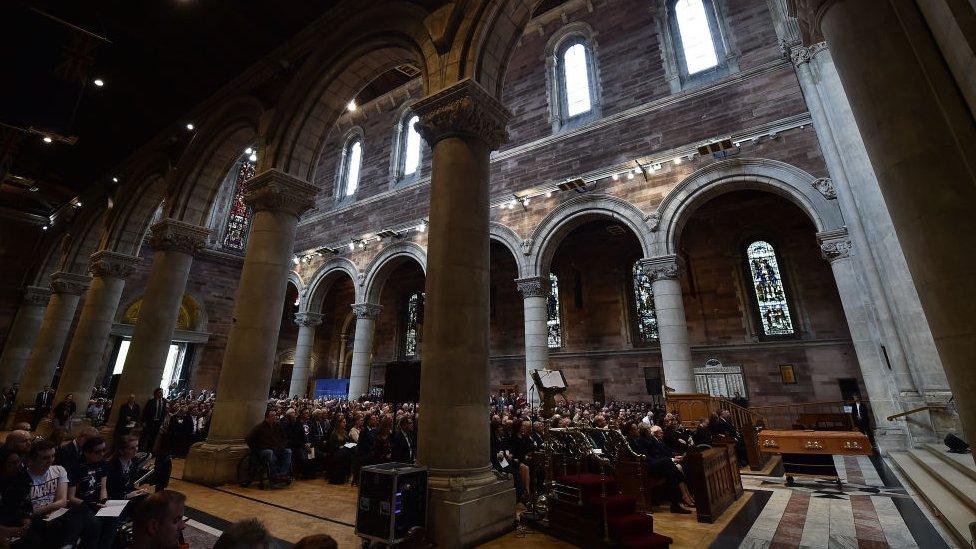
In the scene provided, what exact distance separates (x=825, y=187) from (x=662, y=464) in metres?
8.02

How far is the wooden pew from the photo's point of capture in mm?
4520

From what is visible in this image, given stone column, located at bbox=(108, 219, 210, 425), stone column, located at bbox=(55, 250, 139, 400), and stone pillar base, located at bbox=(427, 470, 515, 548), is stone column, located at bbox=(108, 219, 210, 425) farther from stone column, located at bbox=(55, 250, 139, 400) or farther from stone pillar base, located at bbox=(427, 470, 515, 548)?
stone pillar base, located at bbox=(427, 470, 515, 548)

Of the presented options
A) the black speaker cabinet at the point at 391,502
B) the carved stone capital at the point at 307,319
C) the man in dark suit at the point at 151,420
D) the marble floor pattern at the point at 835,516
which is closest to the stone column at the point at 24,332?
the carved stone capital at the point at 307,319

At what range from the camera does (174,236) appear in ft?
26.4

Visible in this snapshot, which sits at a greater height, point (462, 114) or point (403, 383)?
point (462, 114)

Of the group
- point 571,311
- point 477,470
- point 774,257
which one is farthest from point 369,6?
point 774,257

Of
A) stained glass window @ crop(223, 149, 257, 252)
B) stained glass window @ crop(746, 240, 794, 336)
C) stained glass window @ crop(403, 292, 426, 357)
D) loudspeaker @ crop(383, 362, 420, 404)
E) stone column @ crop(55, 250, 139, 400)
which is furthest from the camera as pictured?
stained glass window @ crop(403, 292, 426, 357)

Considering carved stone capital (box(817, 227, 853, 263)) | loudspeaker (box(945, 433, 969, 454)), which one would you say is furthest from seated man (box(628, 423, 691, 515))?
carved stone capital (box(817, 227, 853, 263))

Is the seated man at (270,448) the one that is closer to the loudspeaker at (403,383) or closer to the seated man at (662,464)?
the loudspeaker at (403,383)

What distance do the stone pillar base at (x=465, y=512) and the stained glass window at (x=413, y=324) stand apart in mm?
16213

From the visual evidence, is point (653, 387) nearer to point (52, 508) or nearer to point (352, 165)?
point (52, 508)

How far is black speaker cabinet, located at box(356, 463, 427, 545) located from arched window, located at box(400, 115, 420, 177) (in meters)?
15.2

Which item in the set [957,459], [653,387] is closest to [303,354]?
[653,387]

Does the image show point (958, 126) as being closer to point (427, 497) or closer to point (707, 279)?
point (427, 497)
